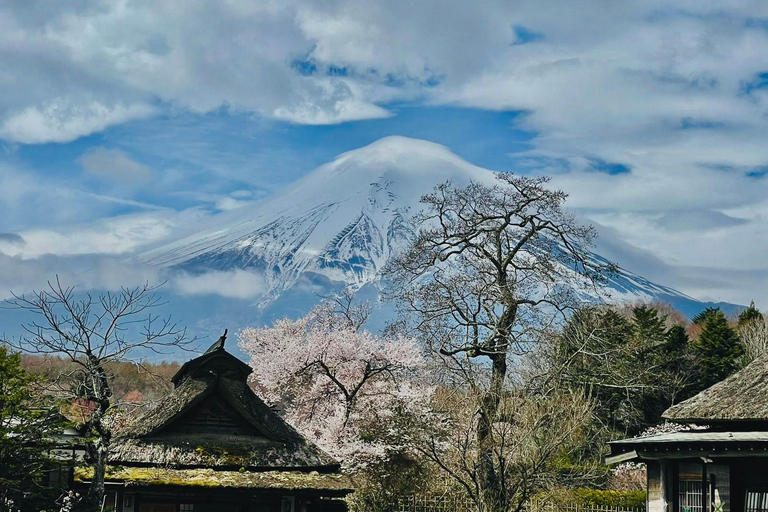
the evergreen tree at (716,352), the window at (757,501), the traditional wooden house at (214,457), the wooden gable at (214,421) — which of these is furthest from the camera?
the evergreen tree at (716,352)

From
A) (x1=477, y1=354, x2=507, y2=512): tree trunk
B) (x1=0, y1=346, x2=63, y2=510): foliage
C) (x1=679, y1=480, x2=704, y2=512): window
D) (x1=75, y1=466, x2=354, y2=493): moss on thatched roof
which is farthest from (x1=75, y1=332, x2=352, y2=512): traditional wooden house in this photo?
(x1=679, y1=480, x2=704, y2=512): window

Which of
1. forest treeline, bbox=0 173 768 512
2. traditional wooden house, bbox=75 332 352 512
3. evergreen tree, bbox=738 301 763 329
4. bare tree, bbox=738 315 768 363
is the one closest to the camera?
traditional wooden house, bbox=75 332 352 512

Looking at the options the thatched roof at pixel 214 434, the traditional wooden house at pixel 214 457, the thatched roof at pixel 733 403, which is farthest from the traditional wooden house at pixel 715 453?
the thatched roof at pixel 214 434

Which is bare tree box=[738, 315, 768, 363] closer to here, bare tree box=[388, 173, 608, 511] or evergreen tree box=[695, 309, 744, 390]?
evergreen tree box=[695, 309, 744, 390]

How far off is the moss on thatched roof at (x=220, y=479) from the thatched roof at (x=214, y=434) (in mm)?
250

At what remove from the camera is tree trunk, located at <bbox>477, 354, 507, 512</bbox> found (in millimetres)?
25364

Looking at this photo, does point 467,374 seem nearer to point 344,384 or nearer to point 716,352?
point 344,384

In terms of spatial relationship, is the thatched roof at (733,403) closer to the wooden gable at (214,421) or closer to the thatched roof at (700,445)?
the thatched roof at (700,445)

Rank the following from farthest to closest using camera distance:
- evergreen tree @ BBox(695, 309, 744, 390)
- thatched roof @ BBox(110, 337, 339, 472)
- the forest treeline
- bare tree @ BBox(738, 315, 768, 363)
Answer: bare tree @ BBox(738, 315, 768, 363) < evergreen tree @ BBox(695, 309, 744, 390) < the forest treeline < thatched roof @ BBox(110, 337, 339, 472)

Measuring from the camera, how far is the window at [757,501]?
20.5 metres

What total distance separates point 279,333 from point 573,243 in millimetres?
15425

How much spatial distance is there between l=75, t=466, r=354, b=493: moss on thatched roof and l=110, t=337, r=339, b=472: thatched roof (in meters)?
0.25

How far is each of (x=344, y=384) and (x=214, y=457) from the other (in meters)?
13.5

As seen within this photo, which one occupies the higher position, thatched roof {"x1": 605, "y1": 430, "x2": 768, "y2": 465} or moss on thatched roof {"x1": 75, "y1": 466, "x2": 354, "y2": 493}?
thatched roof {"x1": 605, "y1": 430, "x2": 768, "y2": 465}
